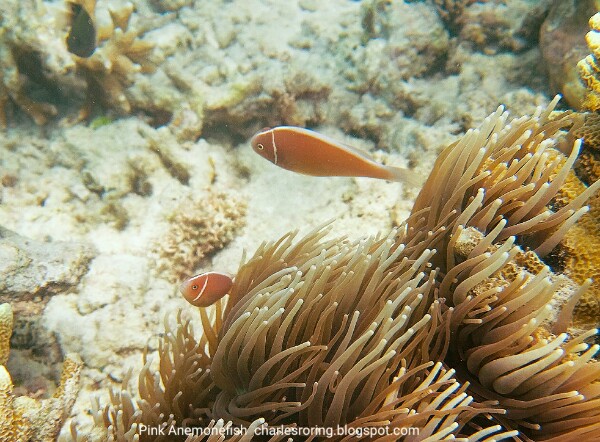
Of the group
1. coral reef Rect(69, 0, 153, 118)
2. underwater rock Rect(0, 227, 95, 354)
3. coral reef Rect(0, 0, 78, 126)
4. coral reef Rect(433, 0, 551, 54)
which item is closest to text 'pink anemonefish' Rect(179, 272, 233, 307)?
underwater rock Rect(0, 227, 95, 354)

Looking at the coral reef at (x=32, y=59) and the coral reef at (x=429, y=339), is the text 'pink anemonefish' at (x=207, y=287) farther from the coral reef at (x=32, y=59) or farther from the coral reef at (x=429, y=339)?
the coral reef at (x=32, y=59)

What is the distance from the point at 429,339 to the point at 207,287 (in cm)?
139

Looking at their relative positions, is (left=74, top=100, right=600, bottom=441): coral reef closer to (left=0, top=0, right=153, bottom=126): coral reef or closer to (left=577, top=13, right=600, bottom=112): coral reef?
(left=577, top=13, right=600, bottom=112): coral reef

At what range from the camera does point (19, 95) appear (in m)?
5.07

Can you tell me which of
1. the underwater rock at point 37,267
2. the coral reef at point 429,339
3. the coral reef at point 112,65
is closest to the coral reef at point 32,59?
the coral reef at point 112,65

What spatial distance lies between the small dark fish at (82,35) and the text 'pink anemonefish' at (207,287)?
340 cm

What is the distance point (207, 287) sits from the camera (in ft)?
8.89

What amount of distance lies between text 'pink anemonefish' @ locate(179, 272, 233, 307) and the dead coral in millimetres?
1252

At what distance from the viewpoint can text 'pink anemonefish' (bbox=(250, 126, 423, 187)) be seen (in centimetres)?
299

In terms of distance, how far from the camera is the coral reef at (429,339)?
1.88 m

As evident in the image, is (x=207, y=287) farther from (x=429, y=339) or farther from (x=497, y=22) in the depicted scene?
(x=497, y=22)

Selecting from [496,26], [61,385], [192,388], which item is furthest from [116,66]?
[496,26]

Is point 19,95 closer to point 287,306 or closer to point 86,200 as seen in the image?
point 86,200

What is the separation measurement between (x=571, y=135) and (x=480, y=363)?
1.83 metres
